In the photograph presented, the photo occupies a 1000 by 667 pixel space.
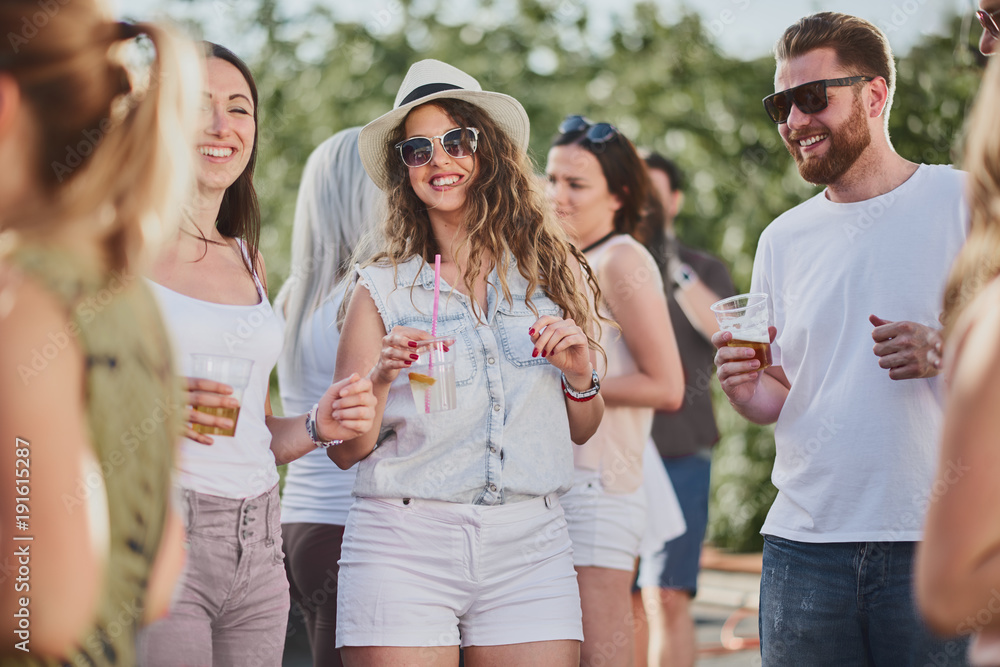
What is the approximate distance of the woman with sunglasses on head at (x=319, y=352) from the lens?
10.6 ft

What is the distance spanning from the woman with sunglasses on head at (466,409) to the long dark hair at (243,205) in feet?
1.21

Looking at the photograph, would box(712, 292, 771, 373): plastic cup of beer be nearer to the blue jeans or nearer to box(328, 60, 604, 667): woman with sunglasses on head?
box(328, 60, 604, 667): woman with sunglasses on head

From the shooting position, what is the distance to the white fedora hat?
307cm

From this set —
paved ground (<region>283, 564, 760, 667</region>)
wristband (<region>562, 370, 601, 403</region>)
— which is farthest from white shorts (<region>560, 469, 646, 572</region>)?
paved ground (<region>283, 564, 760, 667</region>)

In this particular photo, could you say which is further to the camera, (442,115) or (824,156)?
(442,115)

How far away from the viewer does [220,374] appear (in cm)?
239

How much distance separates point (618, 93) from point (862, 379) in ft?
23.0

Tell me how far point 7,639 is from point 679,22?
8.48 metres

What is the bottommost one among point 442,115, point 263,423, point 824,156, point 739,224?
point 263,423

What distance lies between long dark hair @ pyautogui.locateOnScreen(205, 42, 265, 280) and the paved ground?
11.6 feet

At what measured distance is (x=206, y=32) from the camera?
26.7 ft

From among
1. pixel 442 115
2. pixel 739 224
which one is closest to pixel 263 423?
pixel 442 115

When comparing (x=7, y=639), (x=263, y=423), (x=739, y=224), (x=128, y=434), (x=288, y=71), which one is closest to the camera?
(x=7, y=639)

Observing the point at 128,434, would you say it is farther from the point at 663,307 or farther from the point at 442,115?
the point at 663,307
